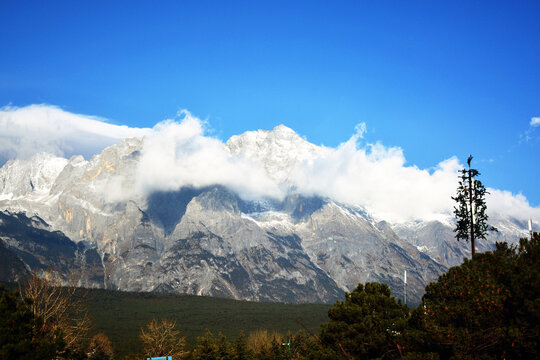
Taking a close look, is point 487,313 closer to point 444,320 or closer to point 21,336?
point 444,320

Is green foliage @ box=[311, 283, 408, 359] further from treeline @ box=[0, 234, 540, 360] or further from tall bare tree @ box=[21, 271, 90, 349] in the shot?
tall bare tree @ box=[21, 271, 90, 349]

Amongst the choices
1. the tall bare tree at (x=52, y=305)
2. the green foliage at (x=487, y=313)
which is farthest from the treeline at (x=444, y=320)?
the tall bare tree at (x=52, y=305)

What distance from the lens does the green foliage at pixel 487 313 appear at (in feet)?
89.5

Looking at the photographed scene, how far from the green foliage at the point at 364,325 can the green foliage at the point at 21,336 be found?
2136cm

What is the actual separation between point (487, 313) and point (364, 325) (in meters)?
15.1

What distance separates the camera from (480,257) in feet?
116

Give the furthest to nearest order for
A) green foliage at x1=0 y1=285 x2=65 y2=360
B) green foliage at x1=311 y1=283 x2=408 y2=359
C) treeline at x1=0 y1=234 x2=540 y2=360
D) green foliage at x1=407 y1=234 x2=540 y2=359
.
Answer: green foliage at x1=311 y1=283 x2=408 y2=359 < green foliage at x1=0 y1=285 x2=65 y2=360 < treeline at x1=0 y1=234 x2=540 y2=360 < green foliage at x1=407 y1=234 x2=540 y2=359

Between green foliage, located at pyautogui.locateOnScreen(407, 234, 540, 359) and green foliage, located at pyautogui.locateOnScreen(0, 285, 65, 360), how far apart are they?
26325mm

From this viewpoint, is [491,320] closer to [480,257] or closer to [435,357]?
→ [435,357]

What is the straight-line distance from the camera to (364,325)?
4231cm

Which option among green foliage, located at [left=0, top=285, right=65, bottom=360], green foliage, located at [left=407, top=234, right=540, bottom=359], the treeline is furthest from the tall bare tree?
green foliage, located at [left=407, top=234, right=540, bottom=359]

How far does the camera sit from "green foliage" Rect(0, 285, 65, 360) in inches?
1387

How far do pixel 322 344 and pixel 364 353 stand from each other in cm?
430

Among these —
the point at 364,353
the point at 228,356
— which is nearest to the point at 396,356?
the point at 364,353
